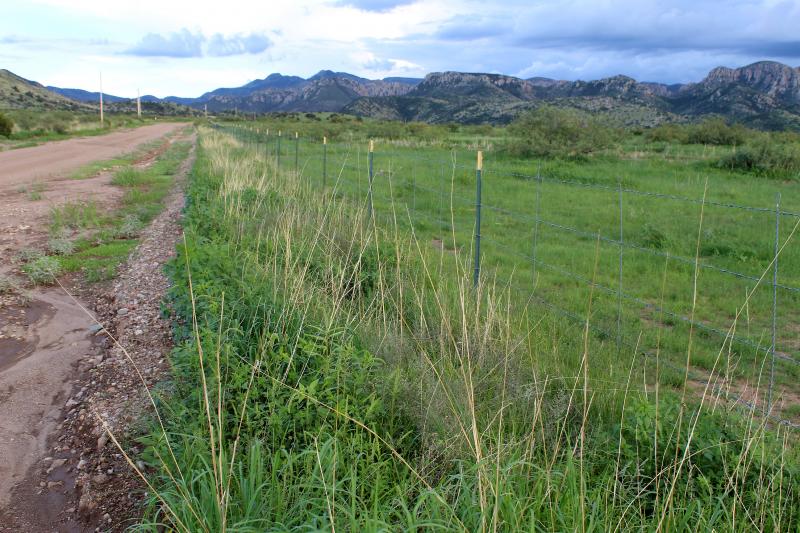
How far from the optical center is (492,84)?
10750 cm

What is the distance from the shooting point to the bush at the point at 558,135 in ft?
68.3

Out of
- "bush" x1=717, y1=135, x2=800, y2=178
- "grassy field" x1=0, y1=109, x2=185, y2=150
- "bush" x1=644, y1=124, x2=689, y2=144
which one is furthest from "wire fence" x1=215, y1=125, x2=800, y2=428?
"grassy field" x1=0, y1=109, x2=185, y2=150

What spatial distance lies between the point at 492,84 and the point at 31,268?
10627 cm

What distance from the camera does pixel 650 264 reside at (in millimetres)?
8180

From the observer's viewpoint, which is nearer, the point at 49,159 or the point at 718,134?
the point at 49,159

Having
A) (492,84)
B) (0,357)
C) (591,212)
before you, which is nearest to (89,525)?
(0,357)

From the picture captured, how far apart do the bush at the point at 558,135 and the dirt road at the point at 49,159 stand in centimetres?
1451

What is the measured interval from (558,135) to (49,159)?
58.5ft

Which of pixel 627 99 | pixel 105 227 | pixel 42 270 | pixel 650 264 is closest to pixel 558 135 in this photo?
pixel 650 264

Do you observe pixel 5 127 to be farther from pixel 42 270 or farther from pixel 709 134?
pixel 709 134

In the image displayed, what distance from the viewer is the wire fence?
491 cm

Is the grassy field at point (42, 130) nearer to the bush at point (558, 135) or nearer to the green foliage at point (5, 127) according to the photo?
the green foliage at point (5, 127)

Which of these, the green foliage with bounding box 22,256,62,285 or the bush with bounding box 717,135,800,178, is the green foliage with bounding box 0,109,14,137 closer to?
the green foliage with bounding box 22,256,62,285

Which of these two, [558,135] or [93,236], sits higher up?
[558,135]
